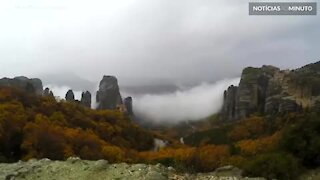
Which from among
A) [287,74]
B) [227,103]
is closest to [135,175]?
[287,74]

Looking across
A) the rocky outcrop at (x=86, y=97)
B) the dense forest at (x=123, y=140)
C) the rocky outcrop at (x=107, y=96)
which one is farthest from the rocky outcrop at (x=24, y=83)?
the rocky outcrop at (x=107, y=96)

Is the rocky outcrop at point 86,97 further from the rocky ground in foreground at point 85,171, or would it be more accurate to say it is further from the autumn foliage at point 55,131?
the rocky ground in foreground at point 85,171

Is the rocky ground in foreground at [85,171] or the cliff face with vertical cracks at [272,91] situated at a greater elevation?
the cliff face with vertical cracks at [272,91]

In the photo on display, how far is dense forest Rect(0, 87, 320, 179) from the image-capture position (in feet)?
155

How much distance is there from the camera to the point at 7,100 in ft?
294

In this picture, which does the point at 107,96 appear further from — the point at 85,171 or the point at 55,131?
the point at 85,171

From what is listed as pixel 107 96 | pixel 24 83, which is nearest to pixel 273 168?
pixel 24 83

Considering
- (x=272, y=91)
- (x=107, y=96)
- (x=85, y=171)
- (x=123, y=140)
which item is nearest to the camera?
(x=85, y=171)

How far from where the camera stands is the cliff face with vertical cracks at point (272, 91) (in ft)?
442

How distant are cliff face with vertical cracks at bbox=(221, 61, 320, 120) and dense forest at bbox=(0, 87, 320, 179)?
2154 centimetres

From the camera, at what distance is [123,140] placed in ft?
347

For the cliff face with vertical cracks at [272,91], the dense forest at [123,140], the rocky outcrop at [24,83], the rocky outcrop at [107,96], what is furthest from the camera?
the rocky outcrop at [107,96]

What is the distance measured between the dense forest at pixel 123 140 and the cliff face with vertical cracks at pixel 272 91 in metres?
21.5

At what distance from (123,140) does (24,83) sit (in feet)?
199
